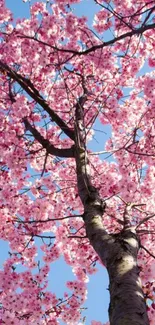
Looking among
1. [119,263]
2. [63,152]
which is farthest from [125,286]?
[63,152]

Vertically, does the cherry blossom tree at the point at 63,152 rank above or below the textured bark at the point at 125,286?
above

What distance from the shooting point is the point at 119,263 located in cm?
345

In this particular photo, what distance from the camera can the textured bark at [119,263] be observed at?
2.94m

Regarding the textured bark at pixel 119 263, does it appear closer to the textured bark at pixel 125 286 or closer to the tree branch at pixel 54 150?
the textured bark at pixel 125 286

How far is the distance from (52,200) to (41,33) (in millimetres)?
3364

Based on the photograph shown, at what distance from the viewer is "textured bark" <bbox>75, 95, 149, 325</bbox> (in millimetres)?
2938

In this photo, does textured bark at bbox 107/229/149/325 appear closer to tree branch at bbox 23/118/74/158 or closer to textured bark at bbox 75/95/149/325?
textured bark at bbox 75/95/149/325

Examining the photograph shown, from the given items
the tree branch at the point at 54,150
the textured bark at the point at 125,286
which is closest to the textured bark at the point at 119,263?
the textured bark at the point at 125,286

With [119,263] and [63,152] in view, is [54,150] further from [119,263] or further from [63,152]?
[119,263]

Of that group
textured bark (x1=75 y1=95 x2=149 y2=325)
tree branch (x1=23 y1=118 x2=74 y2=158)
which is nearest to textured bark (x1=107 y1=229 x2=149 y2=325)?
textured bark (x1=75 y1=95 x2=149 y2=325)

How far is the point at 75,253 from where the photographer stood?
775cm

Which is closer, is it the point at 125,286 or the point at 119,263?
the point at 125,286

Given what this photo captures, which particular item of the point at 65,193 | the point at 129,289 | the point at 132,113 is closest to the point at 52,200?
the point at 65,193

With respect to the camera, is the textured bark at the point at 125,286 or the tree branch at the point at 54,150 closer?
the textured bark at the point at 125,286
